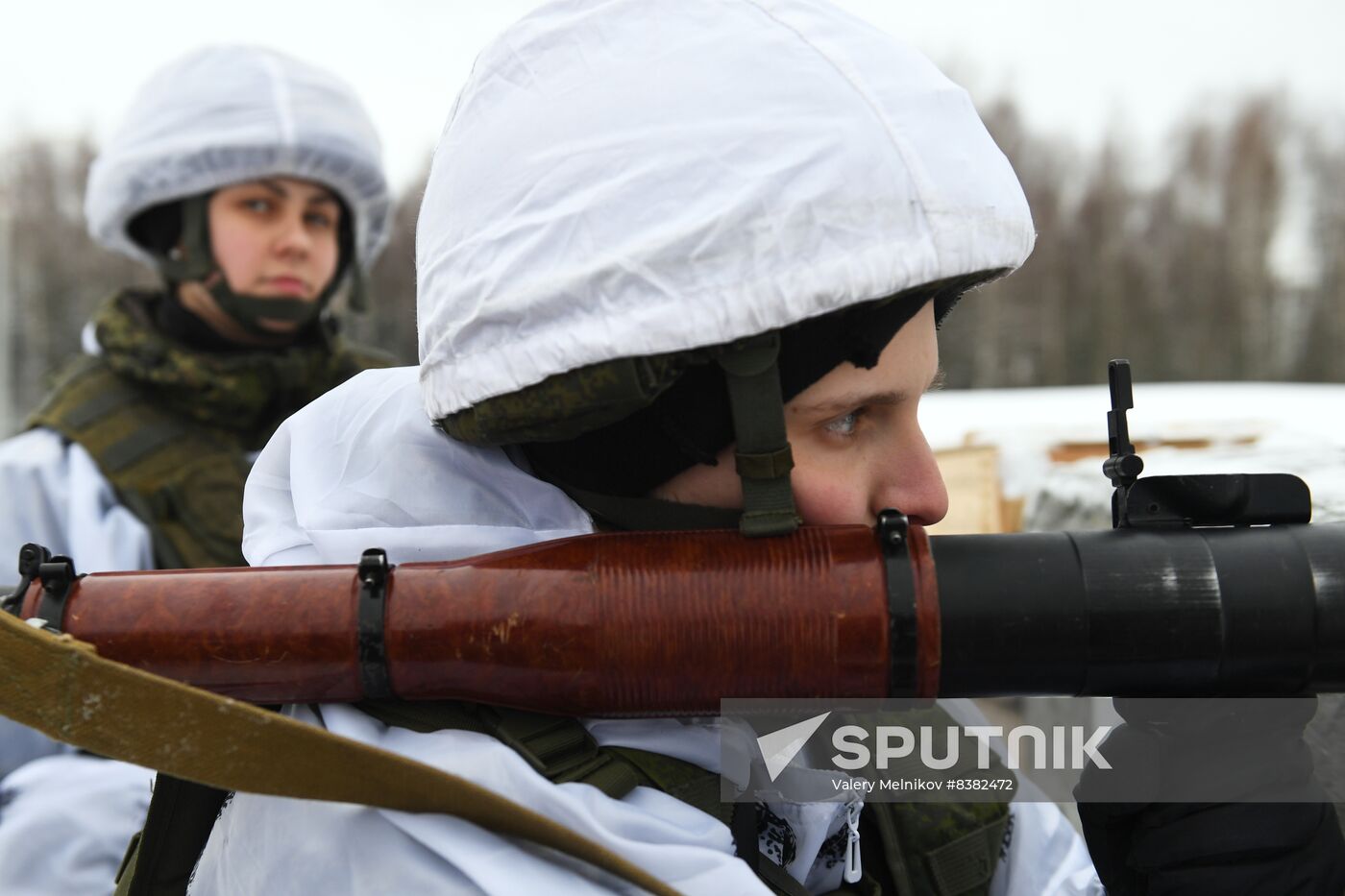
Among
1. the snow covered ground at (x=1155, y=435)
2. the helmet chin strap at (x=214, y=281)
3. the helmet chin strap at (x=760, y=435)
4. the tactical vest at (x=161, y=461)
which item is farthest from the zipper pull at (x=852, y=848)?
the helmet chin strap at (x=214, y=281)

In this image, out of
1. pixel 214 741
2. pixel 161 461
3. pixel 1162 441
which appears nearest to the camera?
pixel 214 741

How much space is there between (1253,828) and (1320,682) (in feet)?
0.78

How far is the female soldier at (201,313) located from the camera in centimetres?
365

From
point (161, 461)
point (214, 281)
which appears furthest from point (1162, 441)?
point (214, 281)

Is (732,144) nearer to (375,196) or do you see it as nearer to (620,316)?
(620,316)

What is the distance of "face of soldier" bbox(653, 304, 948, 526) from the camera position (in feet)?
4.58

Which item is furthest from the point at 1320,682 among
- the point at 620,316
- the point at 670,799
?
the point at 620,316

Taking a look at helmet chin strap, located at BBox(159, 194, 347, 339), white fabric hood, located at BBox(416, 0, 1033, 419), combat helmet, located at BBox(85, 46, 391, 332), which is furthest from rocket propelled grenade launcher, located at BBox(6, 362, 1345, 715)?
combat helmet, located at BBox(85, 46, 391, 332)

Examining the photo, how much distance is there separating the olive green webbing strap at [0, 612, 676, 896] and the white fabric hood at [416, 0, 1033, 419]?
1.42 feet

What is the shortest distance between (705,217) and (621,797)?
2.15 ft

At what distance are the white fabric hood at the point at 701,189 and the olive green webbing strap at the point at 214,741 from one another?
0.43 m

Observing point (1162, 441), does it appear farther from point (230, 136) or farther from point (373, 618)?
point (230, 136)

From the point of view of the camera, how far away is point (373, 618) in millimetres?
1273

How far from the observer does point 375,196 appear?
15.3 feet
